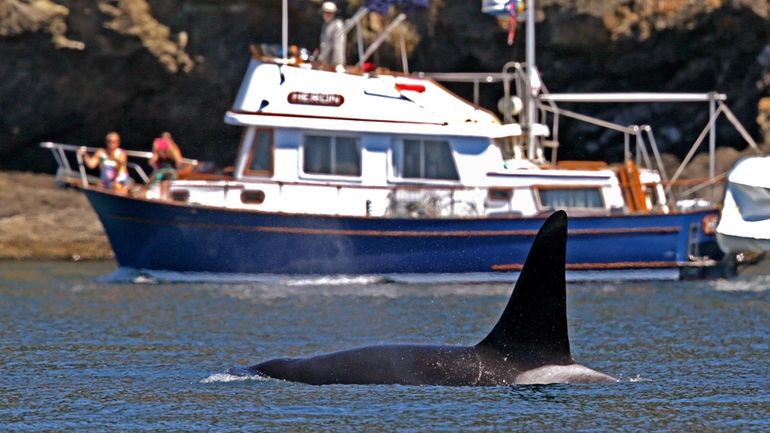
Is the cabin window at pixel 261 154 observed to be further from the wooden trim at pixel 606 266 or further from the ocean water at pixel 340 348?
the wooden trim at pixel 606 266

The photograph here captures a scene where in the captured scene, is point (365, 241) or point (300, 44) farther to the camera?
point (300, 44)

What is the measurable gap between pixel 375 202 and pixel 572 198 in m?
3.65

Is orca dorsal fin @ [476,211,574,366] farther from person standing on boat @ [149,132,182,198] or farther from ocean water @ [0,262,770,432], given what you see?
person standing on boat @ [149,132,182,198]

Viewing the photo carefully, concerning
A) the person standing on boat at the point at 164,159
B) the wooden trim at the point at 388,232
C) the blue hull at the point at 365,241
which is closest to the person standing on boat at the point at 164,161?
the person standing on boat at the point at 164,159

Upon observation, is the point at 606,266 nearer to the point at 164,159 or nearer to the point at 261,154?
the point at 261,154

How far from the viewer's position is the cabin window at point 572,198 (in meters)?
29.8

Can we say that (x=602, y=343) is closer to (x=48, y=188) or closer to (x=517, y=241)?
(x=517, y=241)

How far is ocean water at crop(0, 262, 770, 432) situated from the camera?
13.3m

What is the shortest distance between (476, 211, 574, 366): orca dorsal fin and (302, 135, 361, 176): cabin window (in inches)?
616

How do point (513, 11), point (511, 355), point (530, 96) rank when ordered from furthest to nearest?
point (513, 11)
point (530, 96)
point (511, 355)

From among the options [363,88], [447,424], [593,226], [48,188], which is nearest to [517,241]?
[593,226]

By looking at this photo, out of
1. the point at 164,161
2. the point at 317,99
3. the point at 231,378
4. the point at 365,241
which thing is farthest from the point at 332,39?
the point at 231,378

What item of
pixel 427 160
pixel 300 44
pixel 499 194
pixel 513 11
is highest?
pixel 513 11

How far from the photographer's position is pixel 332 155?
97.9ft
